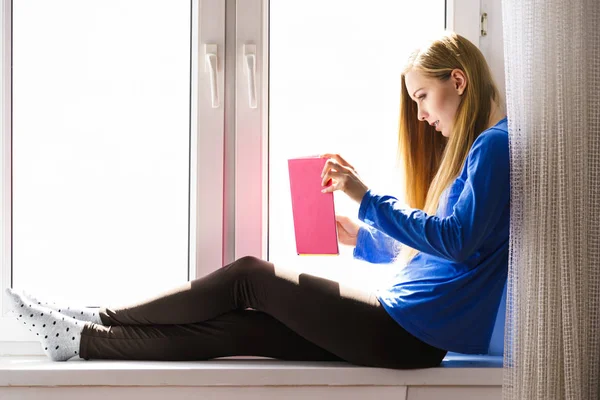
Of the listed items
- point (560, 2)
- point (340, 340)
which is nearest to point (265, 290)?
point (340, 340)

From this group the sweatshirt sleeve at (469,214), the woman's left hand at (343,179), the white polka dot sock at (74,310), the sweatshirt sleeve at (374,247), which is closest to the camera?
the sweatshirt sleeve at (469,214)

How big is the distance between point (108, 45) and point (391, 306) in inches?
36.5

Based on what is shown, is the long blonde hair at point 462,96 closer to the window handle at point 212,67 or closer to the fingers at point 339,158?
the fingers at point 339,158

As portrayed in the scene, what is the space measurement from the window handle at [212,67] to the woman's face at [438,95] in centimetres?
44

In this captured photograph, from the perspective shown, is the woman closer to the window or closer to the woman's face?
the woman's face

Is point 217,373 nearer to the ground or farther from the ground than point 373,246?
nearer to the ground

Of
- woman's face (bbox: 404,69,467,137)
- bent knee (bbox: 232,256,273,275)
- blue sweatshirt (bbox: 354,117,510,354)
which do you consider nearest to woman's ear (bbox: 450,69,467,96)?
woman's face (bbox: 404,69,467,137)

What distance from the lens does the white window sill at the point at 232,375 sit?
1.35 meters

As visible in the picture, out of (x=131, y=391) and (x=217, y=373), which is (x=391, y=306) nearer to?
(x=217, y=373)

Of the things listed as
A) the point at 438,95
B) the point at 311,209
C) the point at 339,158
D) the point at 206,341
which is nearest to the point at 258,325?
the point at 206,341

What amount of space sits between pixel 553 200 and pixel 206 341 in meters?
0.75

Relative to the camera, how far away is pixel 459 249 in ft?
4.25

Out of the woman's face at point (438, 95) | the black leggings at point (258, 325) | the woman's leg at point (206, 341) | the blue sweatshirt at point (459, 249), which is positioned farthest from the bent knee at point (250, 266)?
the woman's face at point (438, 95)

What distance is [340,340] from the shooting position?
1391 millimetres
